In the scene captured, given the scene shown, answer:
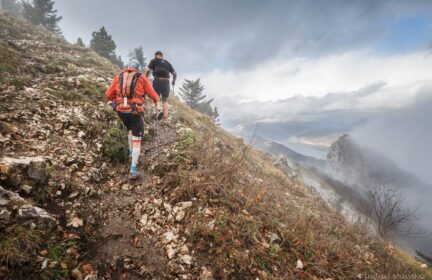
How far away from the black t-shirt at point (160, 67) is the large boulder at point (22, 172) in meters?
5.88

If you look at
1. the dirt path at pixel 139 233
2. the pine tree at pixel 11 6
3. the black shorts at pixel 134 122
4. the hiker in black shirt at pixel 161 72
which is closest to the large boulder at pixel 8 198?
the dirt path at pixel 139 233

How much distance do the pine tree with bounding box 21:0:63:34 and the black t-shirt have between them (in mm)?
47554

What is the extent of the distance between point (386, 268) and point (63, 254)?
7.53 m

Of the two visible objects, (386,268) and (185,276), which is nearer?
(185,276)

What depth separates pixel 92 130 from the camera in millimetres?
5898

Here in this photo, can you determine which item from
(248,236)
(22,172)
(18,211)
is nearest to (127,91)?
(22,172)

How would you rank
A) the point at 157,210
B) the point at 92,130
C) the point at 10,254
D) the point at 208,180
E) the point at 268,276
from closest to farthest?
1. the point at 10,254
2. the point at 268,276
3. the point at 157,210
4. the point at 208,180
5. the point at 92,130

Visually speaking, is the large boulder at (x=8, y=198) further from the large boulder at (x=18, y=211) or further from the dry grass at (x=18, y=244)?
the dry grass at (x=18, y=244)

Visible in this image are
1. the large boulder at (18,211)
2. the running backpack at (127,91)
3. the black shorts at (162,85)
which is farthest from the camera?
the black shorts at (162,85)

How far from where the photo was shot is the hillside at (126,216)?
9.89 ft

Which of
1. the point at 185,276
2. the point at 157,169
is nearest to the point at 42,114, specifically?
the point at 157,169

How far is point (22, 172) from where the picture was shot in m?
3.53

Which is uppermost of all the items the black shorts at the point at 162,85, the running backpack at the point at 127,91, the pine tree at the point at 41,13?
the pine tree at the point at 41,13

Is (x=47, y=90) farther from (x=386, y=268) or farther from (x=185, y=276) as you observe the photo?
(x=386, y=268)
